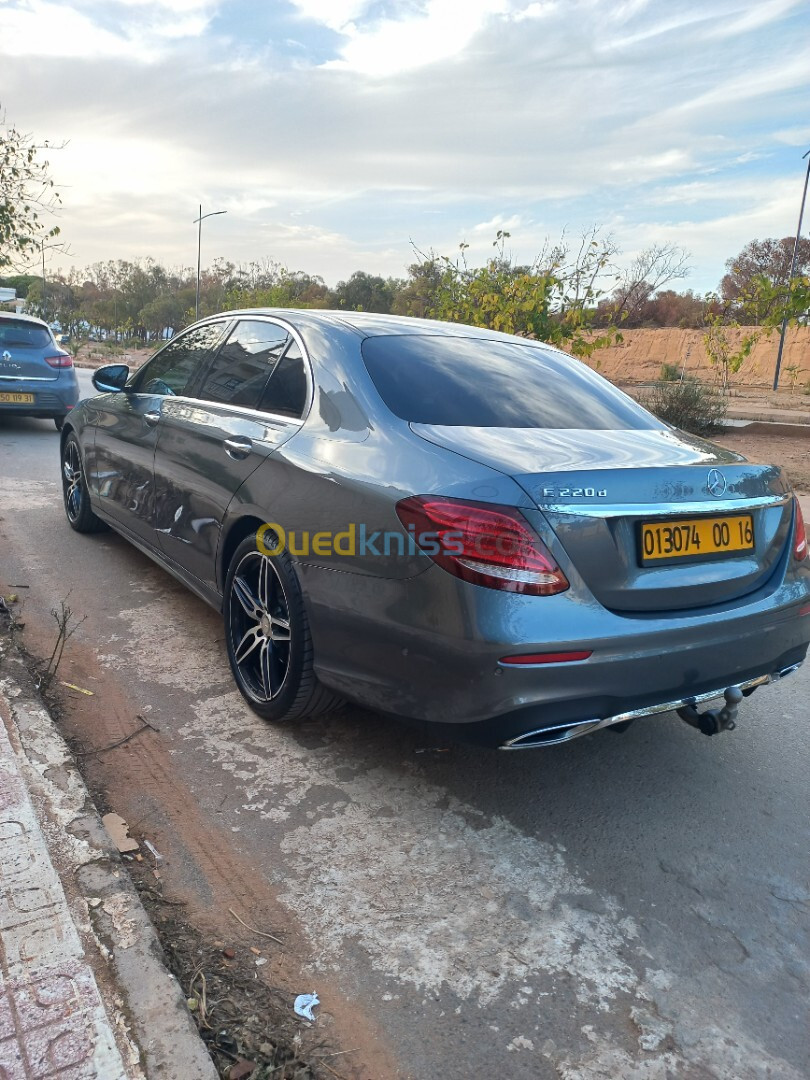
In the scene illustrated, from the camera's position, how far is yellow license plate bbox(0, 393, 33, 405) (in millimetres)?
10398

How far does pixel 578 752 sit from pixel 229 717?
137 centimetres

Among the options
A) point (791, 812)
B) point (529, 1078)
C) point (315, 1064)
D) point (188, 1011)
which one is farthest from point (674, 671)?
point (188, 1011)

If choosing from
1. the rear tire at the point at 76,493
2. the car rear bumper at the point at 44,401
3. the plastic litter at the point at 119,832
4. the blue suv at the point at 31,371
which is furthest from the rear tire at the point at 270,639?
the car rear bumper at the point at 44,401

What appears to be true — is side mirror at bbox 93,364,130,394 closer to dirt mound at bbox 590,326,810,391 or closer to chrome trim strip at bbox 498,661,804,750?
chrome trim strip at bbox 498,661,804,750

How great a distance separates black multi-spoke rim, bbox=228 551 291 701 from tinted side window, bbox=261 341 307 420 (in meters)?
0.58

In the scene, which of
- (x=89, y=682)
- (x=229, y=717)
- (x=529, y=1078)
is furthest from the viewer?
(x=89, y=682)

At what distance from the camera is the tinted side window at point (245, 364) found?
3.56 metres

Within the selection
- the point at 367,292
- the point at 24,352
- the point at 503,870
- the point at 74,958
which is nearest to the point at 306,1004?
the point at 74,958

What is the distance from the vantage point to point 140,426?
4.48 meters

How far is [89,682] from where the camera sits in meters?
3.61

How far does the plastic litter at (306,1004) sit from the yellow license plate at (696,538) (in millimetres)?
1430

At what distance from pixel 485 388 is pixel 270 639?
124cm

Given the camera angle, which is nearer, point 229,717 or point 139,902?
point 139,902

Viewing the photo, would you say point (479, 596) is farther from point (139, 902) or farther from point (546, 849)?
point (139, 902)
